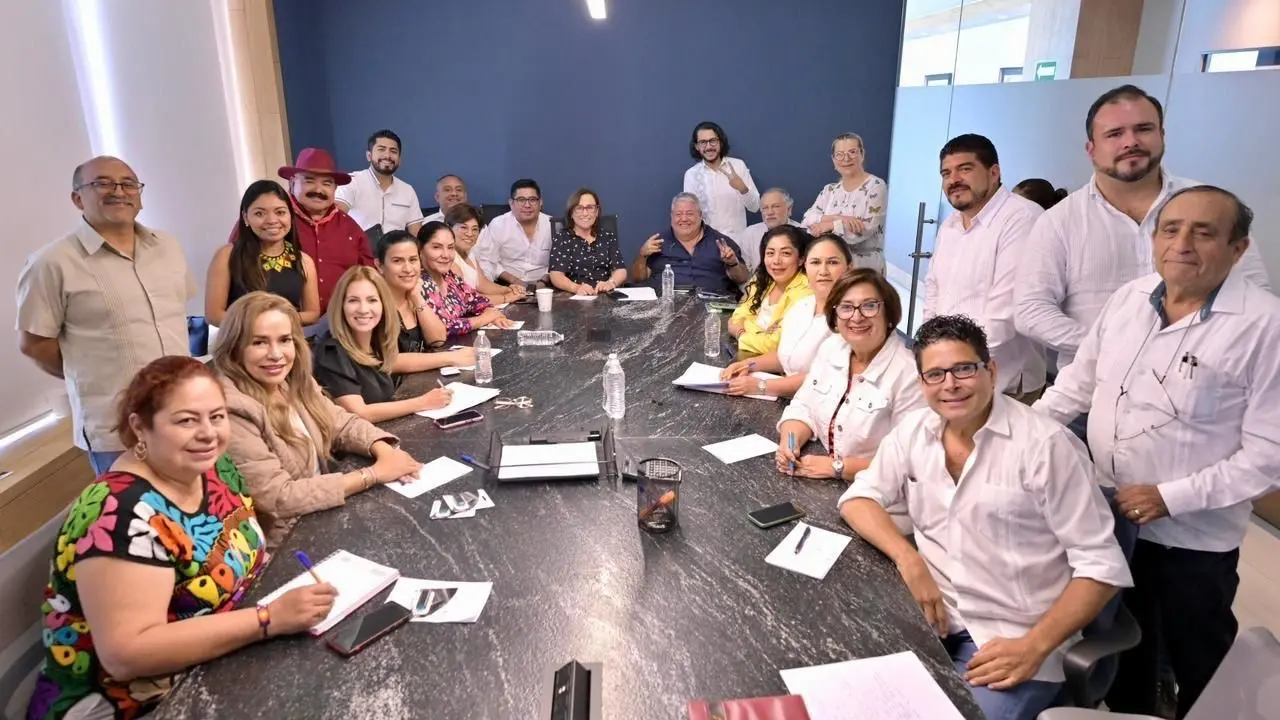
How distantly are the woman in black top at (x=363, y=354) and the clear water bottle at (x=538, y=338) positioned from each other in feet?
2.55

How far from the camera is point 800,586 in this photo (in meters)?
1.55

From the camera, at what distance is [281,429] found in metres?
1.96

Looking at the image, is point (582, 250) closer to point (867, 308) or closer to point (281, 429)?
point (867, 308)

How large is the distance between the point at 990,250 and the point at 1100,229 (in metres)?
0.43

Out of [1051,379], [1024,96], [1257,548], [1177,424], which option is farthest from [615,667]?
[1024,96]

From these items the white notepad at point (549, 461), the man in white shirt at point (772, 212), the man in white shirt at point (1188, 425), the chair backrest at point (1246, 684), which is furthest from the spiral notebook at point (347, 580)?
the man in white shirt at point (772, 212)

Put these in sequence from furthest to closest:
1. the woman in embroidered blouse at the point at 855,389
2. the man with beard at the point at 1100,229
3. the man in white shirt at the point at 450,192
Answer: the man in white shirt at the point at 450,192 < the man with beard at the point at 1100,229 < the woman in embroidered blouse at the point at 855,389

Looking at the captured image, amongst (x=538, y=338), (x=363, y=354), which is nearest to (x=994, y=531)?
(x=363, y=354)

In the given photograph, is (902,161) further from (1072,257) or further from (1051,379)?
(1072,257)

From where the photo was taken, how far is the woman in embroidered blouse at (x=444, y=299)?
135 inches

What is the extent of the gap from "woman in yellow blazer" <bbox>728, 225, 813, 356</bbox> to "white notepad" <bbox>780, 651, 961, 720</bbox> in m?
2.00

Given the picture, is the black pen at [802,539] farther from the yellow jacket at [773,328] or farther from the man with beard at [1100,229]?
the yellow jacket at [773,328]

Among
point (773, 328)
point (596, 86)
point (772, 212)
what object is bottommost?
point (773, 328)

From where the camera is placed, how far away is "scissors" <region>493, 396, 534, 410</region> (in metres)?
2.62
